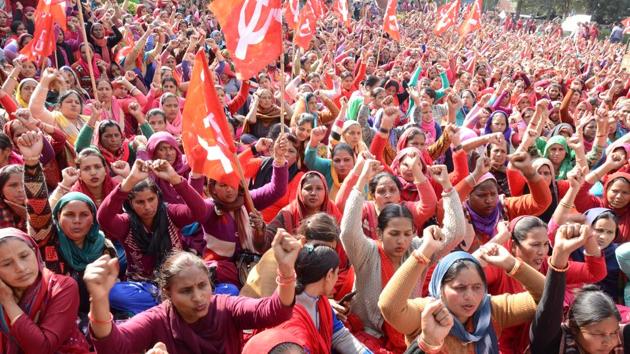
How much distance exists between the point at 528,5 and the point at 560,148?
4078 cm

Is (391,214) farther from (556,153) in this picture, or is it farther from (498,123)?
(498,123)

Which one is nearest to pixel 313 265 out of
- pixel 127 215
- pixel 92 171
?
pixel 127 215

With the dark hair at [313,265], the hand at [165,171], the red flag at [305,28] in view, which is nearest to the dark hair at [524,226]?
the dark hair at [313,265]

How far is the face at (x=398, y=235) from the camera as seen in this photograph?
9.78ft

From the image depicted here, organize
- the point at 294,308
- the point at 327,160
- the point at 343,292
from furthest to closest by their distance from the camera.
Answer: the point at 327,160 → the point at 343,292 → the point at 294,308

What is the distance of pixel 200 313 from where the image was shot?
2.29 meters

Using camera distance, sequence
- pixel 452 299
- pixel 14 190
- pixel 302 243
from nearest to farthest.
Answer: pixel 452 299 < pixel 302 243 < pixel 14 190

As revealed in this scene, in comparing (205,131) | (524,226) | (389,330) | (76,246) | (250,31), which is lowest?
(389,330)

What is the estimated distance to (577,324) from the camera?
2400mm

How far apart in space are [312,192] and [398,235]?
2.78 ft

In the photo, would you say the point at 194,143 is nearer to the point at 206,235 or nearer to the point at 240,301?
the point at 206,235

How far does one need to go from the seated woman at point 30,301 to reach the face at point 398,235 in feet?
5.30

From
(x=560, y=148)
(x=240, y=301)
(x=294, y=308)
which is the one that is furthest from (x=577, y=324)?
(x=560, y=148)

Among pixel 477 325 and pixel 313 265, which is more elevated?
pixel 313 265
